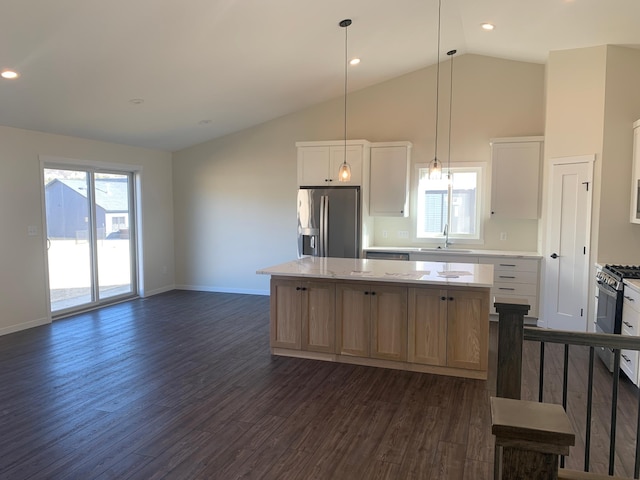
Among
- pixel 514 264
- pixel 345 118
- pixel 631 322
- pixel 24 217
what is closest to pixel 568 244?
pixel 514 264

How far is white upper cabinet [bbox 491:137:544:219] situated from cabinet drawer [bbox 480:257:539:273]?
636 mm

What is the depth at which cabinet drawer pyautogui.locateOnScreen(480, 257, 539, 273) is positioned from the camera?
5.55 metres

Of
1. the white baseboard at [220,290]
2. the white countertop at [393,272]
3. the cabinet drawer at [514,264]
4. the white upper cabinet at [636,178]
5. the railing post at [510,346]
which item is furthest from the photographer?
the white baseboard at [220,290]

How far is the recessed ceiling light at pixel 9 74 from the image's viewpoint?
13.0 ft

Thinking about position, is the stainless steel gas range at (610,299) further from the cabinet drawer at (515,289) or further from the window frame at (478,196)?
the window frame at (478,196)

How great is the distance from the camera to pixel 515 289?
5641 millimetres

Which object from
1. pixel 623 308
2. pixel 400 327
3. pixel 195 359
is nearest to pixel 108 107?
pixel 195 359

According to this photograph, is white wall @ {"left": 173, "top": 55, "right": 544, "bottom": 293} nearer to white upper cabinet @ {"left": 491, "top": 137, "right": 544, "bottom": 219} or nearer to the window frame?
the window frame

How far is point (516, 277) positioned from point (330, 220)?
8.42ft

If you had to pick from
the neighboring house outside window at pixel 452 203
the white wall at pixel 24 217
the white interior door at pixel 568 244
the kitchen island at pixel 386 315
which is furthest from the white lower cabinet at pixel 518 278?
the white wall at pixel 24 217

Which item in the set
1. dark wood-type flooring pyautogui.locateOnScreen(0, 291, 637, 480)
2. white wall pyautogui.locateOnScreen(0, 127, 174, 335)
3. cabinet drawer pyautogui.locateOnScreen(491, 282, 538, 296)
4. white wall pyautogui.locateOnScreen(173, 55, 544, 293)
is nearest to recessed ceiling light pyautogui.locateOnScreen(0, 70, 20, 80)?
white wall pyautogui.locateOnScreen(0, 127, 174, 335)

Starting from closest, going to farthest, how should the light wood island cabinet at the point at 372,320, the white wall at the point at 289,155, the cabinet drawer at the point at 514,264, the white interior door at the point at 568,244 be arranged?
the light wood island cabinet at the point at 372,320 < the white interior door at the point at 568,244 < the cabinet drawer at the point at 514,264 < the white wall at the point at 289,155

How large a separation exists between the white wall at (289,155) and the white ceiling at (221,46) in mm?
365

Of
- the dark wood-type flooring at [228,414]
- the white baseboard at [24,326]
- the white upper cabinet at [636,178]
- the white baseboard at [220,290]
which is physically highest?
the white upper cabinet at [636,178]
